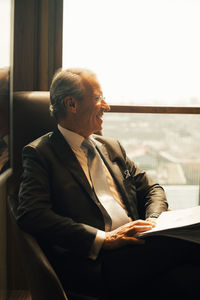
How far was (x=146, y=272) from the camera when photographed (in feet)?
4.67

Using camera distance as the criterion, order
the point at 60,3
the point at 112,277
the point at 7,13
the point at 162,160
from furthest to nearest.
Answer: the point at 162,160, the point at 60,3, the point at 7,13, the point at 112,277

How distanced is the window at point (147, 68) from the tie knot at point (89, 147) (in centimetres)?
64

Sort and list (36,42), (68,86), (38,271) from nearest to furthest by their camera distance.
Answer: (38,271)
(68,86)
(36,42)

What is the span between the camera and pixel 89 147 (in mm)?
1855

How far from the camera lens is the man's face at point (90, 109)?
1771 mm

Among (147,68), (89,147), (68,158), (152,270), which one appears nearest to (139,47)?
(147,68)

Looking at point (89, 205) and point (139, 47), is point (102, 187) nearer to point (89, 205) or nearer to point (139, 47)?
point (89, 205)

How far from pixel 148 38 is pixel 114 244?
1459 mm

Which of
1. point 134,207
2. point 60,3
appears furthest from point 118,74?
point 134,207

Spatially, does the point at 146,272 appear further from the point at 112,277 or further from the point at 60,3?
the point at 60,3

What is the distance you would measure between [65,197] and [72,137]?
30 cm

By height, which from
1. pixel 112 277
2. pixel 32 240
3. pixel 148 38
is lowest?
pixel 112 277

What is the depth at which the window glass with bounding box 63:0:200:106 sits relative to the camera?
7.92 ft

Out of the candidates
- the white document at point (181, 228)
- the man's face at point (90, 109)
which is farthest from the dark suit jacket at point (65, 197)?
the white document at point (181, 228)
